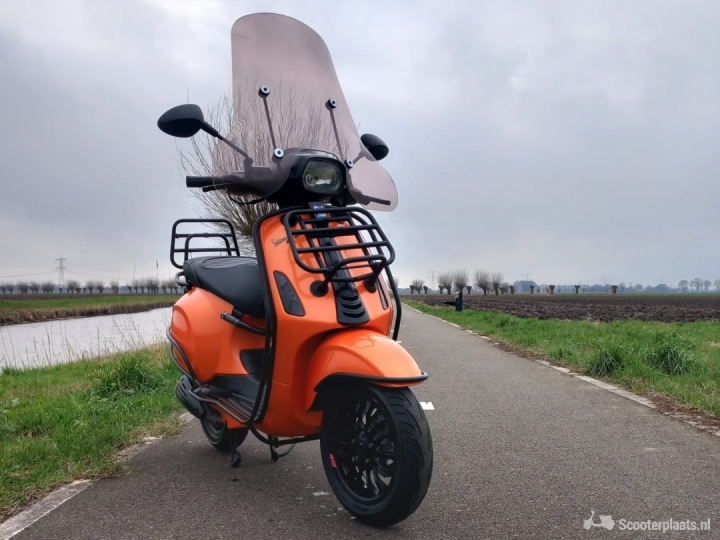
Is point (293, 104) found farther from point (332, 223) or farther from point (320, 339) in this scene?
point (320, 339)

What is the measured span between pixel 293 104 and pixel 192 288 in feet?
4.49

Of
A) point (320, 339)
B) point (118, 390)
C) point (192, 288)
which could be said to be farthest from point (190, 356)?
point (118, 390)

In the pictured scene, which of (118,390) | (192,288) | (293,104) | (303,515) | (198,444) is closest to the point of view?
(303,515)

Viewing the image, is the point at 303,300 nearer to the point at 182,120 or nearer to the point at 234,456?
the point at 182,120

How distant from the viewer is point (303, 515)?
9.13 ft

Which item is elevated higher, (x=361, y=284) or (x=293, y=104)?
(x=293, y=104)

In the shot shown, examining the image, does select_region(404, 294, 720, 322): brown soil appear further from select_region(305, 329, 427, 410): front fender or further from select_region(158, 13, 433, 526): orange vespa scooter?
select_region(305, 329, 427, 410): front fender

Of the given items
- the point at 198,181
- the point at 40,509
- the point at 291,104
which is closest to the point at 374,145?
the point at 291,104

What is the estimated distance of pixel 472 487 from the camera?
3158mm

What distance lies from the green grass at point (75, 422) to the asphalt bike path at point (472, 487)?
256mm

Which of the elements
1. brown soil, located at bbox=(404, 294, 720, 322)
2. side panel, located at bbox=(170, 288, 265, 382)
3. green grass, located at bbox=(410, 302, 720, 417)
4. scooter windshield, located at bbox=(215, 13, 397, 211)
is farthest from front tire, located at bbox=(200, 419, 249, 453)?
brown soil, located at bbox=(404, 294, 720, 322)

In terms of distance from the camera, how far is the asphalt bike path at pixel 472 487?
263 cm

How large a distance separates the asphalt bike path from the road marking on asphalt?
0.16ft

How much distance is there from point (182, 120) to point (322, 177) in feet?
2.41
